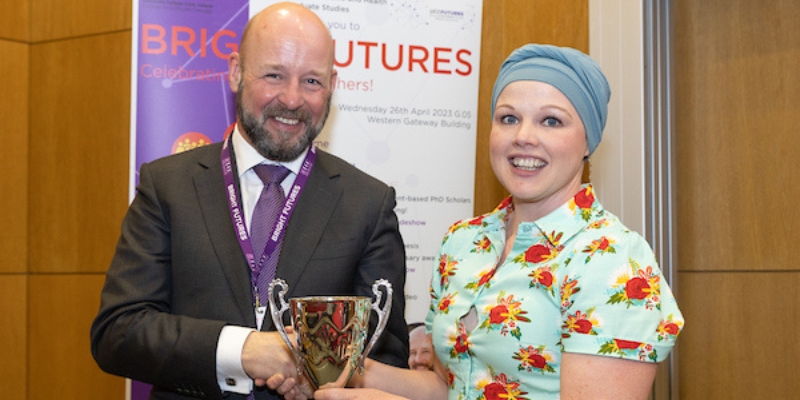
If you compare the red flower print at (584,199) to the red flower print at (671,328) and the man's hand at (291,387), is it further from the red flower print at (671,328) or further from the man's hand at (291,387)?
the man's hand at (291,387)

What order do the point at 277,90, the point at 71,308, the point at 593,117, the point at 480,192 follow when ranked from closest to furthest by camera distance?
1. the point at 593,117
2. the point at 277,90
3. the point at 480,192
4. the point at 71,308

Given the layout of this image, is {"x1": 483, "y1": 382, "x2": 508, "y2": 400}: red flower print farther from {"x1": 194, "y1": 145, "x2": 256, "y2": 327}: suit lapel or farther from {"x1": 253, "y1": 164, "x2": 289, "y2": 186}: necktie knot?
{"x1": 253, "y1": 164, "x2": 289, "y2": 186}: necktie knot

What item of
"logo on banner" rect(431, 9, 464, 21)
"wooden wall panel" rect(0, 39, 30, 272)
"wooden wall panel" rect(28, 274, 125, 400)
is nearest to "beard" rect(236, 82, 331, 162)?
"logo on banner" rect(431, 9, 464, 21)

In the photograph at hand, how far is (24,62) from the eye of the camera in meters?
5.19

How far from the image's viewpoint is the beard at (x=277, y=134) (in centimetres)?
285

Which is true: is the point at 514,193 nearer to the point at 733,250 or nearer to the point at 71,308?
the point at 733,250

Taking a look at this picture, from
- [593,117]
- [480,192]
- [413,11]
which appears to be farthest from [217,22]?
[593,117]

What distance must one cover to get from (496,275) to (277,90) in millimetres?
1056

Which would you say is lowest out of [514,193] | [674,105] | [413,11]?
[514,193]

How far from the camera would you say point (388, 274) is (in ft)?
9.25

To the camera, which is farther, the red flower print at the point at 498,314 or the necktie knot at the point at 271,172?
the necktie knot at the point at 271,172

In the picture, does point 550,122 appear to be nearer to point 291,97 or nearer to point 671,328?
point 671,328

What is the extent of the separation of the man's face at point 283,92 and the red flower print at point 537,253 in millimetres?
978

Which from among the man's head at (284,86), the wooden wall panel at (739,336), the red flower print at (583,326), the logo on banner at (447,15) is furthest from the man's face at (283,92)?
the wooden wall panel at (739,336)
